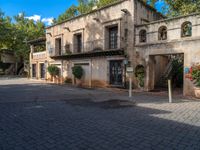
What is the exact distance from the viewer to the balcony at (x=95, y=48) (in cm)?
1366

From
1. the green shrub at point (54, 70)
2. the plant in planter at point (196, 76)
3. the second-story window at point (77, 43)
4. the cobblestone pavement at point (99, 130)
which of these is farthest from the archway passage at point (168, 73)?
the green shrub at point (54, 70)

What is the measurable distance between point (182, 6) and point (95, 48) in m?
7.70

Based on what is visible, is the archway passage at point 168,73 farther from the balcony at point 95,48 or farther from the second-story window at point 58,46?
the second-story window at point 58,46

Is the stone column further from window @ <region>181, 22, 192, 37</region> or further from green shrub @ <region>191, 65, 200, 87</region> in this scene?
green shrub @ <region>191, 65, 200, 87</region>

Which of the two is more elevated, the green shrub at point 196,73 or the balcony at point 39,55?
the balcony at point 39,55

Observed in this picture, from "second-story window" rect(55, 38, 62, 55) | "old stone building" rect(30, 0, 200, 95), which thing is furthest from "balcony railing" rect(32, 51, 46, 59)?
"old stone building" rect(30, 0, 200, 95)

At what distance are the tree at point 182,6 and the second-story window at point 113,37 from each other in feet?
16.2

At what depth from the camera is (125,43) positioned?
43.9 feet

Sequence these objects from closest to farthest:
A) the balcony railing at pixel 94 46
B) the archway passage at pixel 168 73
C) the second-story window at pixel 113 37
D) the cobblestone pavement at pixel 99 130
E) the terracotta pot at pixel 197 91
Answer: the cobblestone pavement at pixel 99 130 → the terracotta pot at pixel 197 91 → the balcony railing at pixel 94 46 → the second-story window at pixel 113 37 → the archway passage at pixel 168 73

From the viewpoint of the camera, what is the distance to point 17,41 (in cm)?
3297

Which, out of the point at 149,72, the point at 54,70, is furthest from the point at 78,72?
the point at 149,72

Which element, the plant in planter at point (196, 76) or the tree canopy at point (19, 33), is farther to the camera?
the tree canopy at point (19, 33)

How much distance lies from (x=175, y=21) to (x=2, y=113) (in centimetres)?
1084

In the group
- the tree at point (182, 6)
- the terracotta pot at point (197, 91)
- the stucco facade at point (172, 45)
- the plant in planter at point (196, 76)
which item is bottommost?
the terracotta pot at point (197, 91)
